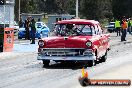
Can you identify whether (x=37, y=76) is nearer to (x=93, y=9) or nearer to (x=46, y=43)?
(x=46, y=43)

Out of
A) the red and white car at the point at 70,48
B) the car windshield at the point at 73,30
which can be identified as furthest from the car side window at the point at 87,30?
the red and white car at the point at 70,48

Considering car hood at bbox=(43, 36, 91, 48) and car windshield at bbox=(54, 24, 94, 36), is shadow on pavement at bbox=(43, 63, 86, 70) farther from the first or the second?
car windshield at bbox=(54, 24, 94, 36)

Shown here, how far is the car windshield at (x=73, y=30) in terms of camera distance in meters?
18.1

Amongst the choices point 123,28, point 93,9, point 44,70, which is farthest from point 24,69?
point 93,9

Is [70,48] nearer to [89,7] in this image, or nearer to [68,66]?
[68,66]

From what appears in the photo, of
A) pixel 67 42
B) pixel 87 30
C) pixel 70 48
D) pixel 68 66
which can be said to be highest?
pixel 87 30

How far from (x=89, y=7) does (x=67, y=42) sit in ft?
192

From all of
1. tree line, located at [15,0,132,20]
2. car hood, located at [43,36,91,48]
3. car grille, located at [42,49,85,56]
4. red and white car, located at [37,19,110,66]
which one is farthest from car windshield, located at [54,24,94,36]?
tree line, located at [15,0,132,20]

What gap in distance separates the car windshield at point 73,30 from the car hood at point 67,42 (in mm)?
911

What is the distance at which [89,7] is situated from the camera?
247ft

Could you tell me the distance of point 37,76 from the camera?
14680mm

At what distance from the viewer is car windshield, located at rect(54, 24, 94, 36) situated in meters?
18.1

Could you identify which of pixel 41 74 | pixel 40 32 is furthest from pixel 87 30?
pixel 40 32

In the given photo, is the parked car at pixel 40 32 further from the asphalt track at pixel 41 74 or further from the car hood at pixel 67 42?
the car hood at pixel 67 42
